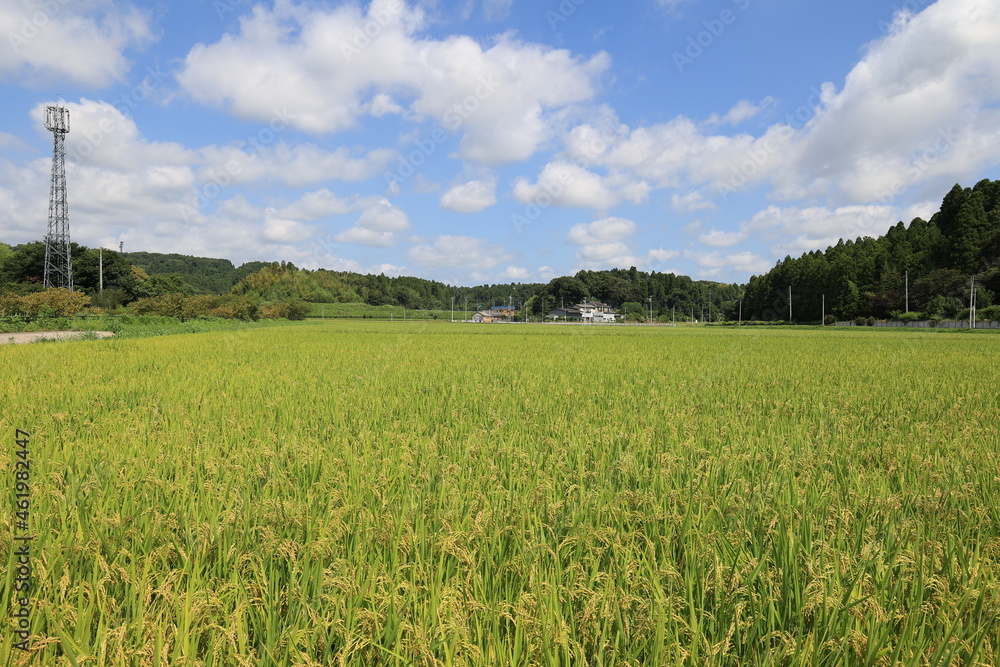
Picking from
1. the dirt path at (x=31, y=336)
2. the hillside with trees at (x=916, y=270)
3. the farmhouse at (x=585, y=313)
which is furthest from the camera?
the farmhouse at (x=585, y=313)

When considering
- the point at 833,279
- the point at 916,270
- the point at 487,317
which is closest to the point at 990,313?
the point at 916,270

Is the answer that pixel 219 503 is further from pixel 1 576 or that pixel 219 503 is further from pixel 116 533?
pixel 1 576

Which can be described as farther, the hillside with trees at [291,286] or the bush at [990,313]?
the hillside with trees at [291,286]

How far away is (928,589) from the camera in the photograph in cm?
216

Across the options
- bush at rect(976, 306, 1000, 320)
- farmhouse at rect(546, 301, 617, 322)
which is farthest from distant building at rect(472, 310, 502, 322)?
bush at rect(976, 306, 1000, 320)

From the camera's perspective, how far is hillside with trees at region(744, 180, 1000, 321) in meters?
65.8

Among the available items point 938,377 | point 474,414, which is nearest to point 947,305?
point 938,377

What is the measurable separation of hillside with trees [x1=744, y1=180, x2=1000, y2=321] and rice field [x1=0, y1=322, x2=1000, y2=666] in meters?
75.4

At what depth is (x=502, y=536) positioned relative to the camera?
8.41ft

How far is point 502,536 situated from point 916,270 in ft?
334

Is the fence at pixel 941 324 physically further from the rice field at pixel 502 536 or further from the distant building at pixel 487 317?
the distant building at pixel 487 317

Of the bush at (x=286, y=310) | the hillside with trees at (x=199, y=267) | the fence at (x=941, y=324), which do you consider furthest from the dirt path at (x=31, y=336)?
the hillside with trees at (x=199, y=267)

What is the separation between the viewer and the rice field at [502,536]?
1.71 meters

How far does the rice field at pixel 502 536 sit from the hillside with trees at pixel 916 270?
2970 inches
